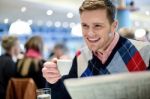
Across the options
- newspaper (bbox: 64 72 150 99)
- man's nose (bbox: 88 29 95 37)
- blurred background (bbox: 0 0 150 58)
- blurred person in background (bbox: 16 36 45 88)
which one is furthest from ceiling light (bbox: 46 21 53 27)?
newspaper (bbox: 64 72 150 99)

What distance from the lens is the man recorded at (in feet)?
3.84

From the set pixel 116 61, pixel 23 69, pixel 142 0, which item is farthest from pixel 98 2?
pixel 142 0

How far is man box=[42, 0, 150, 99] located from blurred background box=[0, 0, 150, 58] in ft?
17.6

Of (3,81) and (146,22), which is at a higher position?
(3,81)

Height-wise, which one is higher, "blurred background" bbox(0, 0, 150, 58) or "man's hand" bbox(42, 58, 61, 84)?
"man's hand" bbox(42, 58, 61, 84)

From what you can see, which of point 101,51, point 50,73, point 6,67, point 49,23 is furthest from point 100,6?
point 49,23

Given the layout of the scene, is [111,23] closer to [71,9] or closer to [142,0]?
[142,0]

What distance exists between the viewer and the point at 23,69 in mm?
A: 3705

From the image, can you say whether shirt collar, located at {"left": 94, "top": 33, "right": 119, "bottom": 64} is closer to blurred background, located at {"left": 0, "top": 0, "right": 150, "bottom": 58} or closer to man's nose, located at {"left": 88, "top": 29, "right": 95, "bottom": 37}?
man's nose, located at {"left": 88, "top": 29, "right": 95, "bottom": 37}

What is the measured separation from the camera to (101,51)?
4.20 feet

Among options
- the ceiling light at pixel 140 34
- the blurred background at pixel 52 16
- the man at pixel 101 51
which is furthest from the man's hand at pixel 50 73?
the blurred background at pixel 52 16

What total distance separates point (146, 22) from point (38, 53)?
1430 centimetres

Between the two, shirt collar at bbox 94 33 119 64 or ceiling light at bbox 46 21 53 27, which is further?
ceiling light at bbox 46 21 53 27

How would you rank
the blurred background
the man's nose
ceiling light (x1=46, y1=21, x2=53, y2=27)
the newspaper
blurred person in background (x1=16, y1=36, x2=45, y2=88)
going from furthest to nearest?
ceiling light (x1=46, y1=21, x2=53, y2=27) → the blurred background → blurred person in background (x1=16, y1=36, x2=45, y2=88) → the man's nose → the newspaper
